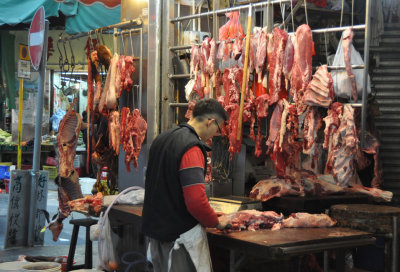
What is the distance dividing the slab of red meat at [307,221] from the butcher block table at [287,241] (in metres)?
0.10

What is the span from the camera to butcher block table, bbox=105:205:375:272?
4.25 metres

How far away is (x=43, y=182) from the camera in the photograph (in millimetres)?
9414

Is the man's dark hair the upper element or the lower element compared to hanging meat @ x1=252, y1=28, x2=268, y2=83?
lower

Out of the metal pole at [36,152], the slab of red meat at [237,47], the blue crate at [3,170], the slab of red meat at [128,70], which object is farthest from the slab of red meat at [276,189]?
the blue crate at [3,170]

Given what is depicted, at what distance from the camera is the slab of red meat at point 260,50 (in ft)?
20.3

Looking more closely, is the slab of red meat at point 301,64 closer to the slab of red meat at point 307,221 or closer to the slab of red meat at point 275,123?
the slab of red meat at point 275,123

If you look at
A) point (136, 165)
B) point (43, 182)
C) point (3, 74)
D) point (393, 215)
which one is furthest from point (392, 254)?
point (3, 74)

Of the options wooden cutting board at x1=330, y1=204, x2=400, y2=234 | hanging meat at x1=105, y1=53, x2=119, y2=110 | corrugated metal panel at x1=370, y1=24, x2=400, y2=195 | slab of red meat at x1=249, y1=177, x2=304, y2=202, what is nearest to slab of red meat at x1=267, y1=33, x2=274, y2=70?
slab of red meat at x1=249, y1=177, x2=304, y2=202

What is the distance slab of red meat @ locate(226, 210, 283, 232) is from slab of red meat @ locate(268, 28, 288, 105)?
1.49 m

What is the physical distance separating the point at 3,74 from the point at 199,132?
11931mm

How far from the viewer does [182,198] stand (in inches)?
177

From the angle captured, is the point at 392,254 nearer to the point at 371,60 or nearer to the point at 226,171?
the point at 226,171

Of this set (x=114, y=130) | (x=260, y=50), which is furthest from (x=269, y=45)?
(x=114, y=130)

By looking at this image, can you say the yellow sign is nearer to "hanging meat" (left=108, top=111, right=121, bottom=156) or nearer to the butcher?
"hanging meat" (left=108, top=111, right=121, bottom=156)
